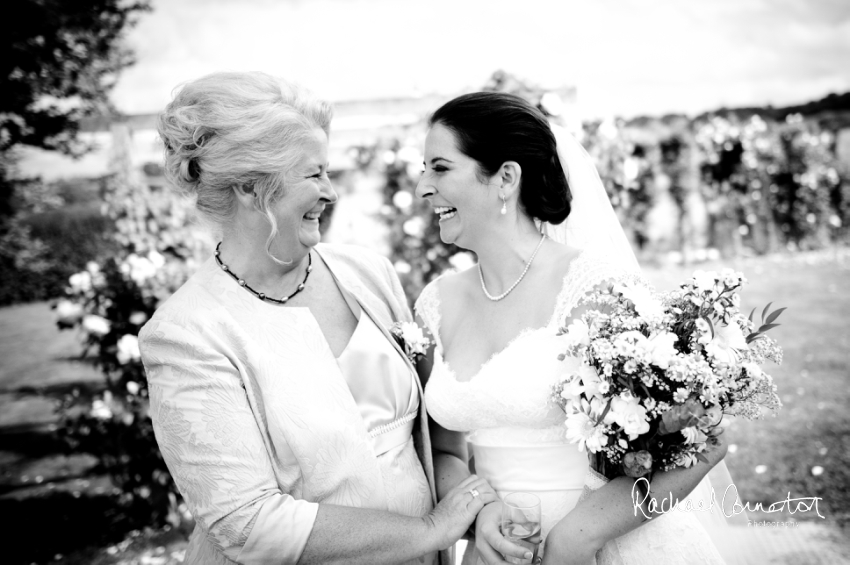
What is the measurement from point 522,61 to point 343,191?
12.7 ft

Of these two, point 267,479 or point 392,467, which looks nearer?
point 267,479

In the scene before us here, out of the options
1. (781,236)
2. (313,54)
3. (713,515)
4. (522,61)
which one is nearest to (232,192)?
(713,515)

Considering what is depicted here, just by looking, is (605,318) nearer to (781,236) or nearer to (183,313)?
(183,313)

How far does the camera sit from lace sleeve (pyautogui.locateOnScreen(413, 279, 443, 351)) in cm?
280

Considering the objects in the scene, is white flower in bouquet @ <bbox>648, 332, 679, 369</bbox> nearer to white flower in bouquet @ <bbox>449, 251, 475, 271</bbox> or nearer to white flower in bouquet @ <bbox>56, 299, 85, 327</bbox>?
white flower in bouquet @ <bbox>449, 251, 475, 271</bbox>

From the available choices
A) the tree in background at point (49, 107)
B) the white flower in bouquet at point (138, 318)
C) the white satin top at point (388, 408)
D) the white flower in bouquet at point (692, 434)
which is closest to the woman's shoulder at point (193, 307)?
the white satin top at point (388, 408)

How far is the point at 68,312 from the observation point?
411cm

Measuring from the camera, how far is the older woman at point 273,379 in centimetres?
194

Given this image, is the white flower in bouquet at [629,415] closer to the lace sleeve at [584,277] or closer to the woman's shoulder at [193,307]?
the lace sleeve at [584,277]

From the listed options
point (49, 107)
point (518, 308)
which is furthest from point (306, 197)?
point (49, 107)

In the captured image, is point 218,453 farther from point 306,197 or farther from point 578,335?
point 578,335

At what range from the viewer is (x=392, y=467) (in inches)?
90.1

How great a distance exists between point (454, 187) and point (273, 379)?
1.06 metres

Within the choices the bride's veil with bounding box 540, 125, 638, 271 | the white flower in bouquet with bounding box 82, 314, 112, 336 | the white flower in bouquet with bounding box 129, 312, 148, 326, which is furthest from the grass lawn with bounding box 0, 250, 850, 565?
the bride's veil with bounding box 540, 125, 638, 271
